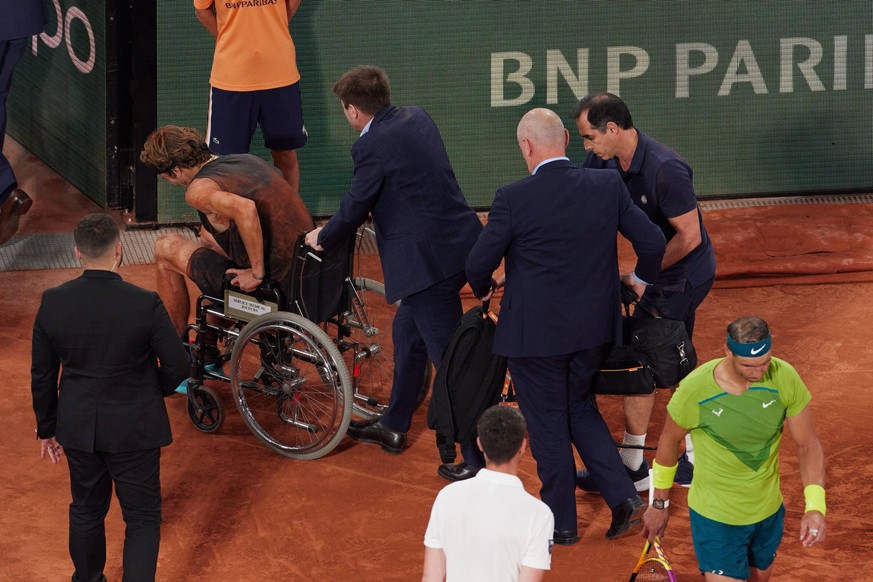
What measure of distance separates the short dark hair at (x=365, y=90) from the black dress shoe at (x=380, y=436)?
1.68 meters

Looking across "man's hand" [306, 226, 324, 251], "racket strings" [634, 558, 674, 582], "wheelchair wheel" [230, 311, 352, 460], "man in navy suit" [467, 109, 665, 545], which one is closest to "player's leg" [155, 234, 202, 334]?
"wheelchair wheel" [230, 311, 352, 460]

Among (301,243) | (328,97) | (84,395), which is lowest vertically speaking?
(84,395)

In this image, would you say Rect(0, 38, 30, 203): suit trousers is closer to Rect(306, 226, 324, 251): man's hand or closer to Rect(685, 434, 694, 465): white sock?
Rect(306, 226, 324, 251): man's hand

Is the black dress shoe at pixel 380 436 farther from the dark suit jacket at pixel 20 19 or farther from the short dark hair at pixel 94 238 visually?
the dark suit jacket at pixel 20 19

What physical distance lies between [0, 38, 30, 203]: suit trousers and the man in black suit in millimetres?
4584

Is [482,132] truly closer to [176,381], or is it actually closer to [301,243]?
[301,243]

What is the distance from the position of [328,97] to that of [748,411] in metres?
5.92

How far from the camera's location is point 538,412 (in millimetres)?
5766

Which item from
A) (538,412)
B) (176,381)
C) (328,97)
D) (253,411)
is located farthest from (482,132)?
(176,381)

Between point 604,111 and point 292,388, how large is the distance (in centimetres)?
210

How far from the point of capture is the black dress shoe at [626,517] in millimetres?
5844

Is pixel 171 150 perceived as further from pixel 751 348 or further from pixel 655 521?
pixel 751 348

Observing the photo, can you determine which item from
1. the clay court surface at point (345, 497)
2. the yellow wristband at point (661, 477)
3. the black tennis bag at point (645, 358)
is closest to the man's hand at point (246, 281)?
the clay court surface at point (345, 497)

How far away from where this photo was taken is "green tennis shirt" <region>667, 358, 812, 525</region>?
456 cm
